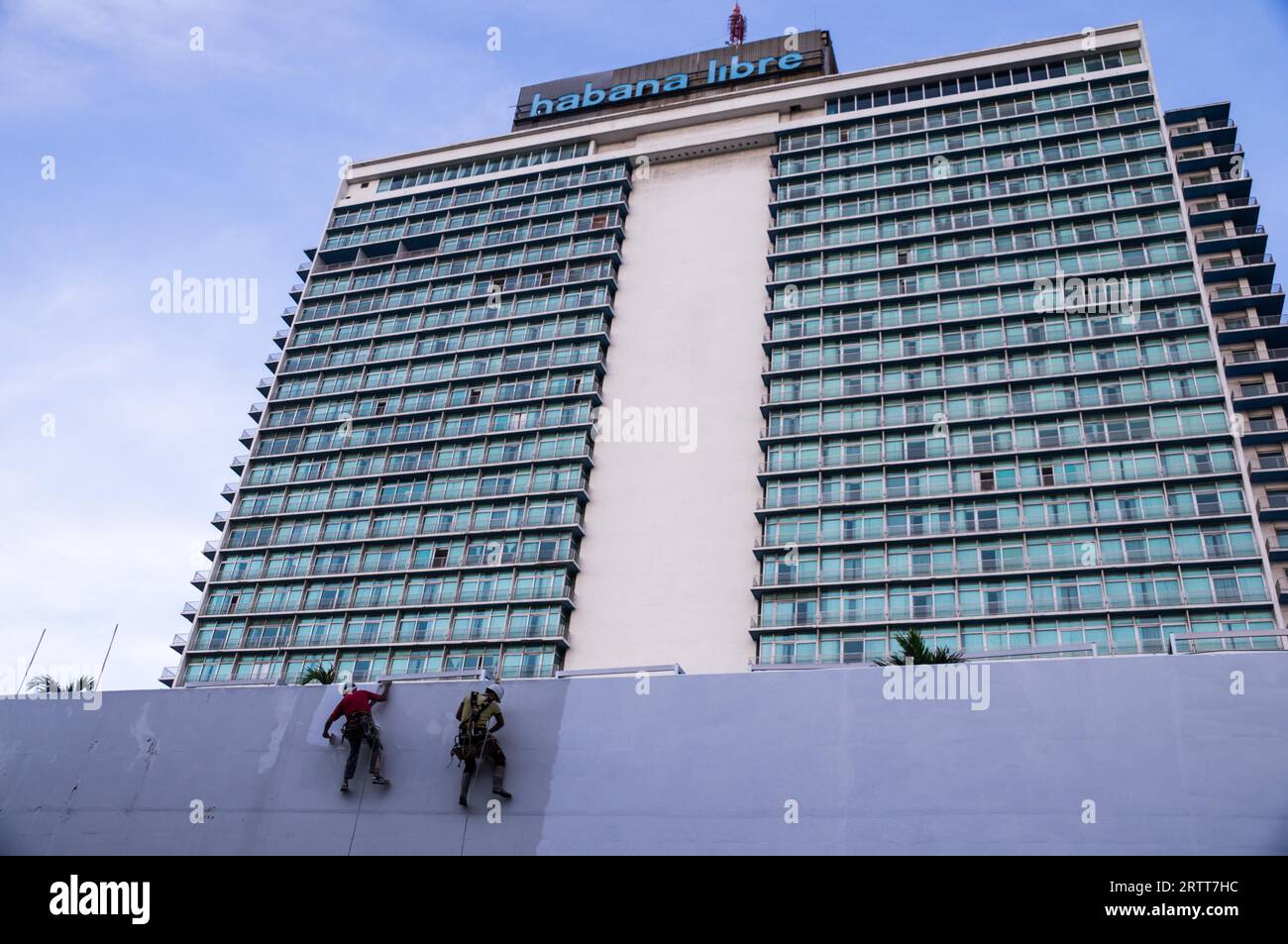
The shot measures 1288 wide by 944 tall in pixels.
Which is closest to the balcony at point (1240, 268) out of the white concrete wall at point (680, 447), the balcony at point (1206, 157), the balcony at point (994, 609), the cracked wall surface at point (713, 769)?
the balcony at point (1206, 157)

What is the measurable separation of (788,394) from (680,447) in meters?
7.39

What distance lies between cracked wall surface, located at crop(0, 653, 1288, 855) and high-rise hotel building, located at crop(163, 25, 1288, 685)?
37.1 meters

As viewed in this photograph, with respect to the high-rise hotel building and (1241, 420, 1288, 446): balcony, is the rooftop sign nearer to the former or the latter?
the high-rise hotel building

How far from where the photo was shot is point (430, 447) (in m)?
69.2

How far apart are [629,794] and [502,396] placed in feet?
180

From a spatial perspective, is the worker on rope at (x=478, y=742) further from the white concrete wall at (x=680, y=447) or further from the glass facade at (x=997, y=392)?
the glass facade at (x=997, y=392)

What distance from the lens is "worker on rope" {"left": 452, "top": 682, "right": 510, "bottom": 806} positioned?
17.6 m

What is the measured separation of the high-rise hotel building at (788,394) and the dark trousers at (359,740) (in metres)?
38.0

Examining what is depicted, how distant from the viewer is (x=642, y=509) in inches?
2422

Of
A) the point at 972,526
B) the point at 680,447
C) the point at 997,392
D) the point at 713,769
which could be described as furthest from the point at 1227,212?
the point at 713,769

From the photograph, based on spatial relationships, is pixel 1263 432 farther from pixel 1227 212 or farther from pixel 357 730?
pixel 357 730

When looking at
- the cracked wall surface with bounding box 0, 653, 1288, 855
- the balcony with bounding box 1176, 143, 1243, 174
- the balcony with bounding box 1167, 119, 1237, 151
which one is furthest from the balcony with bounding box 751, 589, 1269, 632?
the cracked wall surface with bounding box 0, 653, 1288, 855
